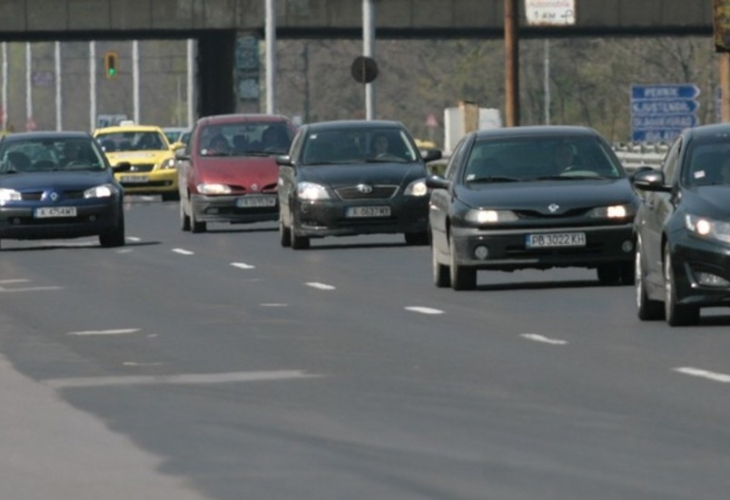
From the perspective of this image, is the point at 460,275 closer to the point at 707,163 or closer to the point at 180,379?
the point at 707,163

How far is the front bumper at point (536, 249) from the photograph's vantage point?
24.6m

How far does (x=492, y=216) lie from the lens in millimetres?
24703

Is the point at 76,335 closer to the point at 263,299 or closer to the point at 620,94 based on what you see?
the point at 263,299

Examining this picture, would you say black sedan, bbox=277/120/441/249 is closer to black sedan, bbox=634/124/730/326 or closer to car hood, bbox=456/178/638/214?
car hood, bbox=456/178/638/214

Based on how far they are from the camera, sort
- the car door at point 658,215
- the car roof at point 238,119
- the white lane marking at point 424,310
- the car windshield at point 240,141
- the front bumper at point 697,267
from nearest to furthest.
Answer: the front bumper at point 697,267
the car door at point 658,215
the white lane marking at point 424,310
the car windshield at point 240,141
the car roof at point 238,119

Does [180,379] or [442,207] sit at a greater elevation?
[442,207]

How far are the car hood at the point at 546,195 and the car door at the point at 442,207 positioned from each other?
28 centimetres

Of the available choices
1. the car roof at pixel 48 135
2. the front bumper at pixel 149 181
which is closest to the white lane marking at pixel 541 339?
the car roof at pixel 48 135

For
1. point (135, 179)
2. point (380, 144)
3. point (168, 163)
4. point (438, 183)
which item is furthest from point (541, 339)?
point (168, 163)

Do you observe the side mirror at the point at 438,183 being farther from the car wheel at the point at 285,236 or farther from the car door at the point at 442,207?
→ the car wheel at the point at 285,236

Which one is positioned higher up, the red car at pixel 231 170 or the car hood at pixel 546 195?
the car hood at pixel 546 195

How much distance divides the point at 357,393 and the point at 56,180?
74.1ft

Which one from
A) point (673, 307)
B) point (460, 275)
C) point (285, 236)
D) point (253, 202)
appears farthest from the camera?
point (253, 202)

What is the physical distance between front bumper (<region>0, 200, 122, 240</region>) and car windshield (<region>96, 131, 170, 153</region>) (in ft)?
76.2
